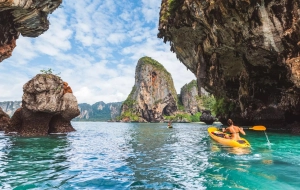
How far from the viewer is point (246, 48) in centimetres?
2216

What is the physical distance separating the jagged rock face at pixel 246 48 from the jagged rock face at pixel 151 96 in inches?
4026

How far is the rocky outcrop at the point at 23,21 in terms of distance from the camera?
1858cm

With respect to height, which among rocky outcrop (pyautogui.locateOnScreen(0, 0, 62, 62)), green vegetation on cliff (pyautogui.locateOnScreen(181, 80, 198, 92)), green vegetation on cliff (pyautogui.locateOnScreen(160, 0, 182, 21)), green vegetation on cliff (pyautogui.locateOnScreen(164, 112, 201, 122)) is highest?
green vegetation on cliff (pyautogui.locateOnScreen(181, 80, 198, 92))

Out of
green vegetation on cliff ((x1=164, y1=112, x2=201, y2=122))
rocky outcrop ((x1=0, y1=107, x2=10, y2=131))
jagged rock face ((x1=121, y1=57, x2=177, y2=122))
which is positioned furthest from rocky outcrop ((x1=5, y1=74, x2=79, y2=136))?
jagged rock face ((x1=121, y1=57, x2=177, y2=122))

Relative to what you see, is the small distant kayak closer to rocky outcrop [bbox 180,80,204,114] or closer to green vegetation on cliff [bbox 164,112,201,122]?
green vegetation on cliff [bbox 164,112,201,122]

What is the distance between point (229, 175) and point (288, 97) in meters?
22.0

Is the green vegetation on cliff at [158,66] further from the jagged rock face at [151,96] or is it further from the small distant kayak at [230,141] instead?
the small distant kayak at [230,141]

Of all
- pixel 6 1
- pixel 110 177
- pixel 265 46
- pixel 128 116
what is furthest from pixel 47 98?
pixel 128 116

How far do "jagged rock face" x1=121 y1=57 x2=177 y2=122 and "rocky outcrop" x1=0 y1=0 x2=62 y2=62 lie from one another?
113 metres

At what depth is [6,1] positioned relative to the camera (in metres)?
15.2

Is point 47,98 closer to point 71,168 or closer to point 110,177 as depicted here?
point 71,168

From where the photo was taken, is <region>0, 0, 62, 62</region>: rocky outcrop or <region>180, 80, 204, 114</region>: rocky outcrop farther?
<region>180, 80, 204, 114</region>: rocky outcrop

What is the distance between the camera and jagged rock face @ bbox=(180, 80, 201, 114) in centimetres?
14215

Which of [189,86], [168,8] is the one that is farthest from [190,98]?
[168,8]
